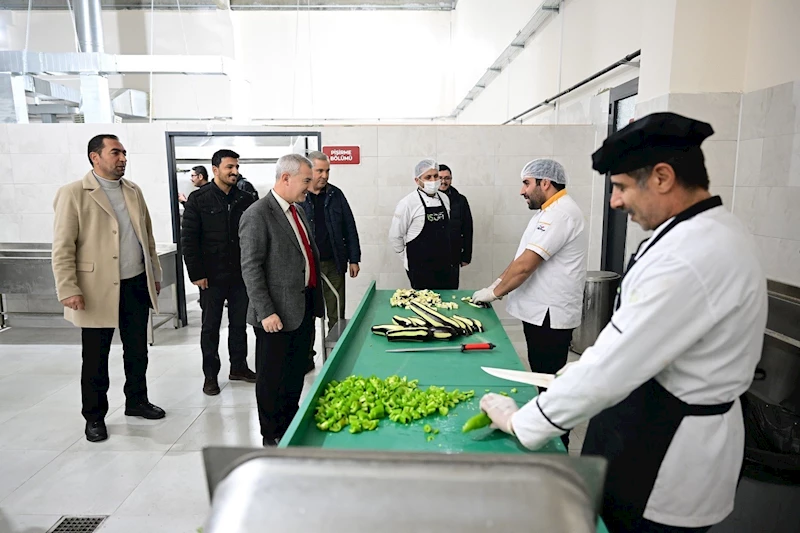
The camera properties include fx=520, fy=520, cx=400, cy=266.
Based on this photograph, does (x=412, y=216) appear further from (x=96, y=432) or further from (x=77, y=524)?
(x=77, y=524)

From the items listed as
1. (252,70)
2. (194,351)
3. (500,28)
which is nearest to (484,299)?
(194,351)

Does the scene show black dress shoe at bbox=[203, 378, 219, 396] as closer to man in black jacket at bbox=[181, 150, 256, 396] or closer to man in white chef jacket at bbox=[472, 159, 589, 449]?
man in black jacket at bbox=[181, 150, 256, 396]

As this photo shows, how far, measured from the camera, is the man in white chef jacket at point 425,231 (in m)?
4.11

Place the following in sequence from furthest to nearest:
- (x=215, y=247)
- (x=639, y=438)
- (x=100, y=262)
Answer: (x=215, y=247), (x=100, y=262), (x=639, y=438)

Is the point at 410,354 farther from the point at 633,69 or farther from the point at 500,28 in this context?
the point at 500,28

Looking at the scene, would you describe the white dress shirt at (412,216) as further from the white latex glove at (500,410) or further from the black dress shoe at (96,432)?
the white latex glove at (500,410)

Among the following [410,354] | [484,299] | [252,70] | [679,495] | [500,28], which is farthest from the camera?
[252,70]

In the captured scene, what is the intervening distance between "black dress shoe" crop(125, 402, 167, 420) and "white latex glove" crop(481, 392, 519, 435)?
2.65 m

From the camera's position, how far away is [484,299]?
289 cm

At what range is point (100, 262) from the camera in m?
2.98

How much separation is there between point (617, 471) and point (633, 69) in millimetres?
3310

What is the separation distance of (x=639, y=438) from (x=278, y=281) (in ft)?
6.18

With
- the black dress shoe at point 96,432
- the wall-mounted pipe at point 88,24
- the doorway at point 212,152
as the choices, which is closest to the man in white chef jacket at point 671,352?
the black dress shoe at point 96,432

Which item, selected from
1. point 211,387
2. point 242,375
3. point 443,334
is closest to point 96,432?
point 211,387
